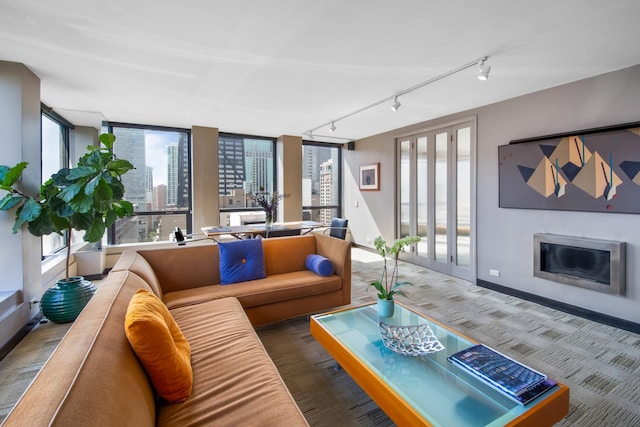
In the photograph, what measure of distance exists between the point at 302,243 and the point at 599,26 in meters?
3.15

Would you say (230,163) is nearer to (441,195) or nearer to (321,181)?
(321,181)

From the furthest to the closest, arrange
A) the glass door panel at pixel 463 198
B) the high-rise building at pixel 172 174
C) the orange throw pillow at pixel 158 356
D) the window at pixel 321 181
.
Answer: the window at pixel 321 181
the high-rise building at pixel 172 174
the glass door panel at pixel 463 198
the orange throw pillow at pixel 158 356

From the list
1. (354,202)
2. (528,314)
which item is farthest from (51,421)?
(354,202)

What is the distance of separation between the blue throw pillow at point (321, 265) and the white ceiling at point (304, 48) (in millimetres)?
1954

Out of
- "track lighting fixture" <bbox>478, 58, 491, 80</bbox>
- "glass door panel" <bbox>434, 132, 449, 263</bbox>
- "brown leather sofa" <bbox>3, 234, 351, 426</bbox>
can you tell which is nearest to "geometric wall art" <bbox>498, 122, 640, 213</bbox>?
"glass door panel" <bbox>434, 132, 449, 263</bbox>

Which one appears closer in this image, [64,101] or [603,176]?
[603,176]

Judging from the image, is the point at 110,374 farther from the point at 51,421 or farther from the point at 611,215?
the point at 611,215

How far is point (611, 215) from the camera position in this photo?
306 cm

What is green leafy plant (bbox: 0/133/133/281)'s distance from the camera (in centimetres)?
278

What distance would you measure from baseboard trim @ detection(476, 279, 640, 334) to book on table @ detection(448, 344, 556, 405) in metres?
2.30

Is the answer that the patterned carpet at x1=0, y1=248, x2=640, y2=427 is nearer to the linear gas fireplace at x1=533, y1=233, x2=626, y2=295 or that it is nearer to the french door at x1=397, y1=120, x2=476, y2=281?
the linear gas fireplace at x1=533, y1=233, x2=626, y2=295

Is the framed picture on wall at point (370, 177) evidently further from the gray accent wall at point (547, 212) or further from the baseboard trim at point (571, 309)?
the baseboard trim at point (571, 309)

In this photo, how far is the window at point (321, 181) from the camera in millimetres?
7012

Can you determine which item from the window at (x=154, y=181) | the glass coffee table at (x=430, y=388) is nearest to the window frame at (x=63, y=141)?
the window at (x=154, y=181)
